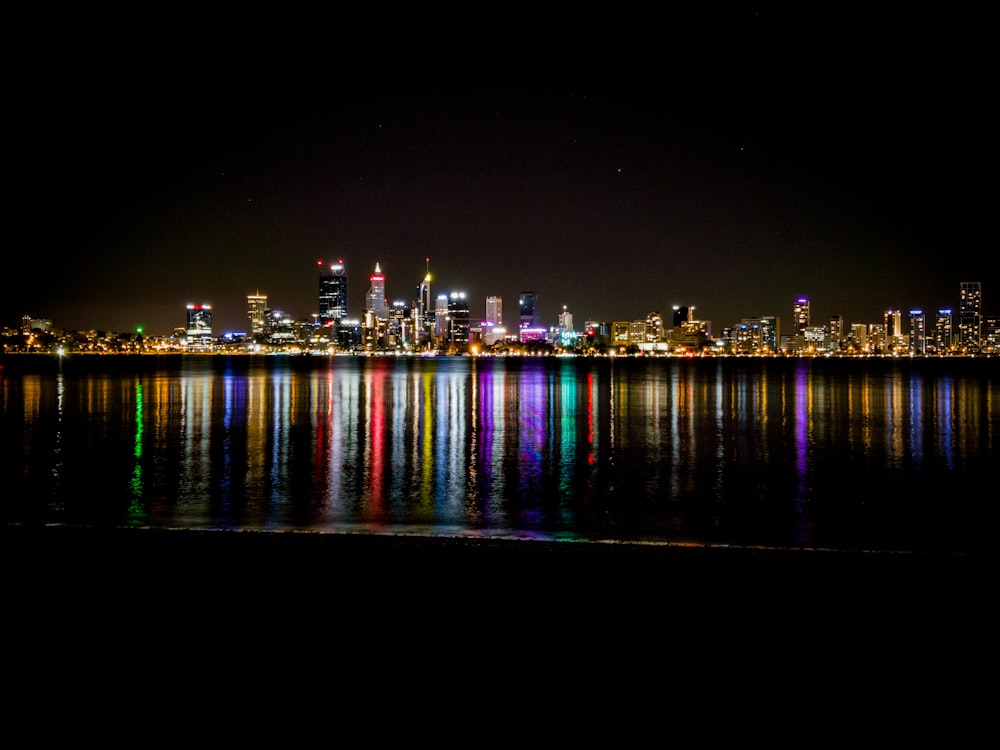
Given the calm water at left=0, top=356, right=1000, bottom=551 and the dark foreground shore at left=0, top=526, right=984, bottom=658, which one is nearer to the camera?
the dark foreground shore at left=0, top=526, right=984, bottom=658

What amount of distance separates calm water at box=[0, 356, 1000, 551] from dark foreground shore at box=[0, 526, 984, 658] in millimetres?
2248

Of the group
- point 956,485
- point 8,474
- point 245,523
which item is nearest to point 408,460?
point 245,523

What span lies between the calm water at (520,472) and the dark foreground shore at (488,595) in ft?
7.37

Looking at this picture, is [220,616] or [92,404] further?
[92,404]

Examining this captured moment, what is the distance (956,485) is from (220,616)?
13423mm

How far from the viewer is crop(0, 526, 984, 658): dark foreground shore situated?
4.76m

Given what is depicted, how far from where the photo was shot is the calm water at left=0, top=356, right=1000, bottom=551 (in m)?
10.1

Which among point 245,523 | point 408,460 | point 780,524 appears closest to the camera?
point 245,523

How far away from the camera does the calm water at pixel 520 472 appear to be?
10.1m

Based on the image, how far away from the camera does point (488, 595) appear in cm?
550

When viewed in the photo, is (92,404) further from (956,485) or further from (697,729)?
(697,729)

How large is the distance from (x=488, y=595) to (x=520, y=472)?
9.15m

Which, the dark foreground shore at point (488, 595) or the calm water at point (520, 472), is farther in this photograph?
the calm water at point (520, 472)

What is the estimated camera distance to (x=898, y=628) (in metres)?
4.97
